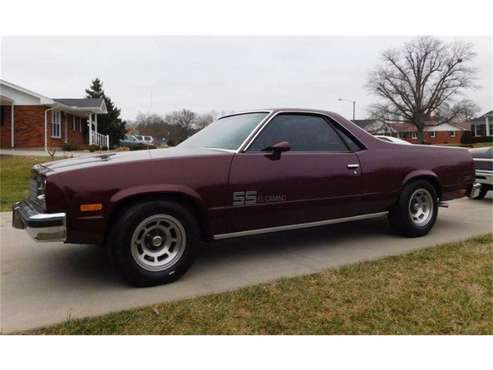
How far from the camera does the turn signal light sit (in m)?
3.26

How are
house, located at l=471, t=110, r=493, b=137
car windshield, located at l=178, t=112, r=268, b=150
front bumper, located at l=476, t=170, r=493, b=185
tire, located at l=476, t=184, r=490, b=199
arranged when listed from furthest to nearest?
house, located at l=471, t=110, r=493, b=137, tire, located at l=476, t=184, r=490, b=199, front bumper, located at l=476, t=170, r=493, b=185, car windshield, located at l=178, t=112, r=268, b=150

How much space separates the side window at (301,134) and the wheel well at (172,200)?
2.67 feet

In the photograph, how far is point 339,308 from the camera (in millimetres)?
3029

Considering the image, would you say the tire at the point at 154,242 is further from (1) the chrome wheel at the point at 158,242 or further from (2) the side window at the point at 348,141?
(2) the side window at the point at 348,141

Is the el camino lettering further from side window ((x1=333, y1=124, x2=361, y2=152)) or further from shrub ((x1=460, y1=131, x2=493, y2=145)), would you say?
shrub ((x1=460, y1=131, x2=493, y2=145))

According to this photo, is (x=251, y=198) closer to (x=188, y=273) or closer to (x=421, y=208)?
(x=188, y=273)

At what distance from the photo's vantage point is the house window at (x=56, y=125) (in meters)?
24.3

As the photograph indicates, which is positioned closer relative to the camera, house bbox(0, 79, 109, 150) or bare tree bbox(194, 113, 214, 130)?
house bbox(0, 79, 109, 150)

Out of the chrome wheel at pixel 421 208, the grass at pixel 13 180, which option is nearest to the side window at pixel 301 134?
the chrome wheel at pixel 421 208

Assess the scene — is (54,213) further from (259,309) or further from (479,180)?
(479,180)

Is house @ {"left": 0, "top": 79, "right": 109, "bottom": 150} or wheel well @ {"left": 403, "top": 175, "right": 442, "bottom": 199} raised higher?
house @ {"left": 0, "top": 79, "right": 109, "bottom": 150}

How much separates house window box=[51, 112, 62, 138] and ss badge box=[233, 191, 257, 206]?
23.5 meters

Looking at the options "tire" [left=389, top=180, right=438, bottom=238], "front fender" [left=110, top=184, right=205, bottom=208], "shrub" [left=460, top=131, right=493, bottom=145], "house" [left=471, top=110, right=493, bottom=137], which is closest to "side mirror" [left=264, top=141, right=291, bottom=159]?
"front fender" [left=110, top=184, right=205, bottom=208]

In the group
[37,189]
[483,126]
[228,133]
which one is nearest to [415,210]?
[228,133]
